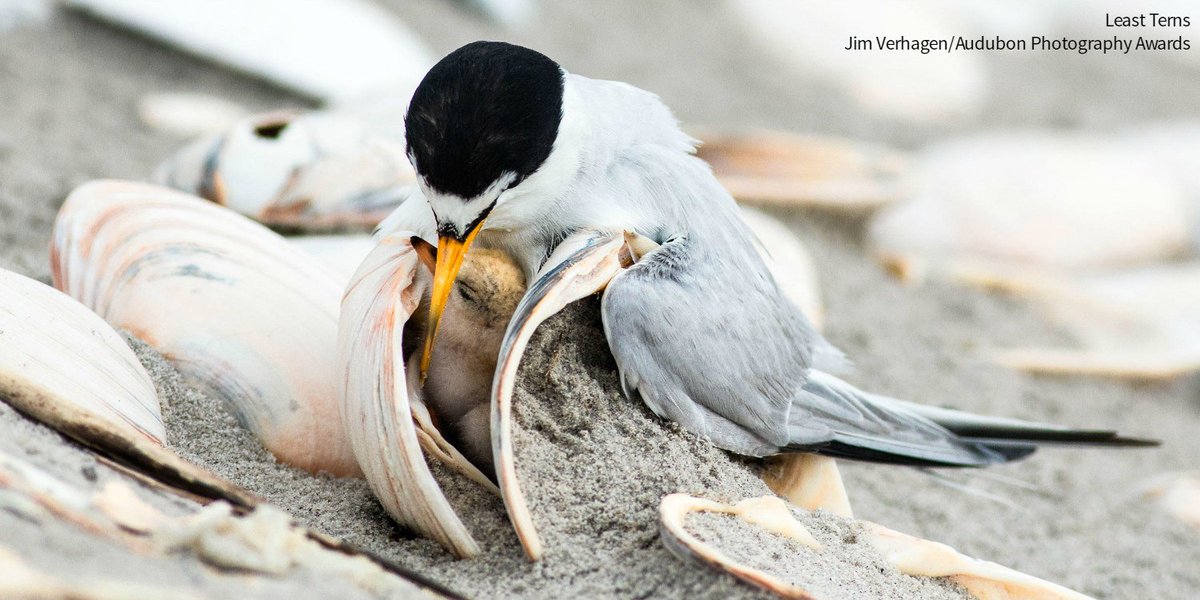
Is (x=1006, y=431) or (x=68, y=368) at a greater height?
(x=68, y=368)

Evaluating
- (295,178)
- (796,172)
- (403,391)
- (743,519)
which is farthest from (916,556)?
(796,172)

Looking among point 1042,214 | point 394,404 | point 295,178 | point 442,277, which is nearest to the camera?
point 394,404

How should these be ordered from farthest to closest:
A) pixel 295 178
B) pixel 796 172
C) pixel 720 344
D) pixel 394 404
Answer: pixel 796 172
pixel 295 178
pixel 720 344
pixel 394 404

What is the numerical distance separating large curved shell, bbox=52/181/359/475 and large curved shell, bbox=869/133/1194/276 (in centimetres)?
254

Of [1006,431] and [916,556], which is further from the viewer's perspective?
[1006,431]

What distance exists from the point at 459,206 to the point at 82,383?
1.97 feet

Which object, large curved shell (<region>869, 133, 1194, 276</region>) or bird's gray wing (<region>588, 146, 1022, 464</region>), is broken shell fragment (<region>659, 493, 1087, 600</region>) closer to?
bird's gray wing (<region>588, 146, 1022, 464</region>)

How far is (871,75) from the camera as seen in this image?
5.74m

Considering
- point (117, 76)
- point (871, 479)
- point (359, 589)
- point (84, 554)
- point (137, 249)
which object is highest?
point (117, 76)

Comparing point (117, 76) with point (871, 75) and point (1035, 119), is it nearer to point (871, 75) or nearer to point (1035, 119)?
point (871, 75)

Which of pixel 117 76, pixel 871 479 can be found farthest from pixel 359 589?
pixel 117 76

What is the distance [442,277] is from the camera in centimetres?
173

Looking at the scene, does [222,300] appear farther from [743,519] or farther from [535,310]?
[743,519]

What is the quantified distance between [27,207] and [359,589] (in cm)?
190
